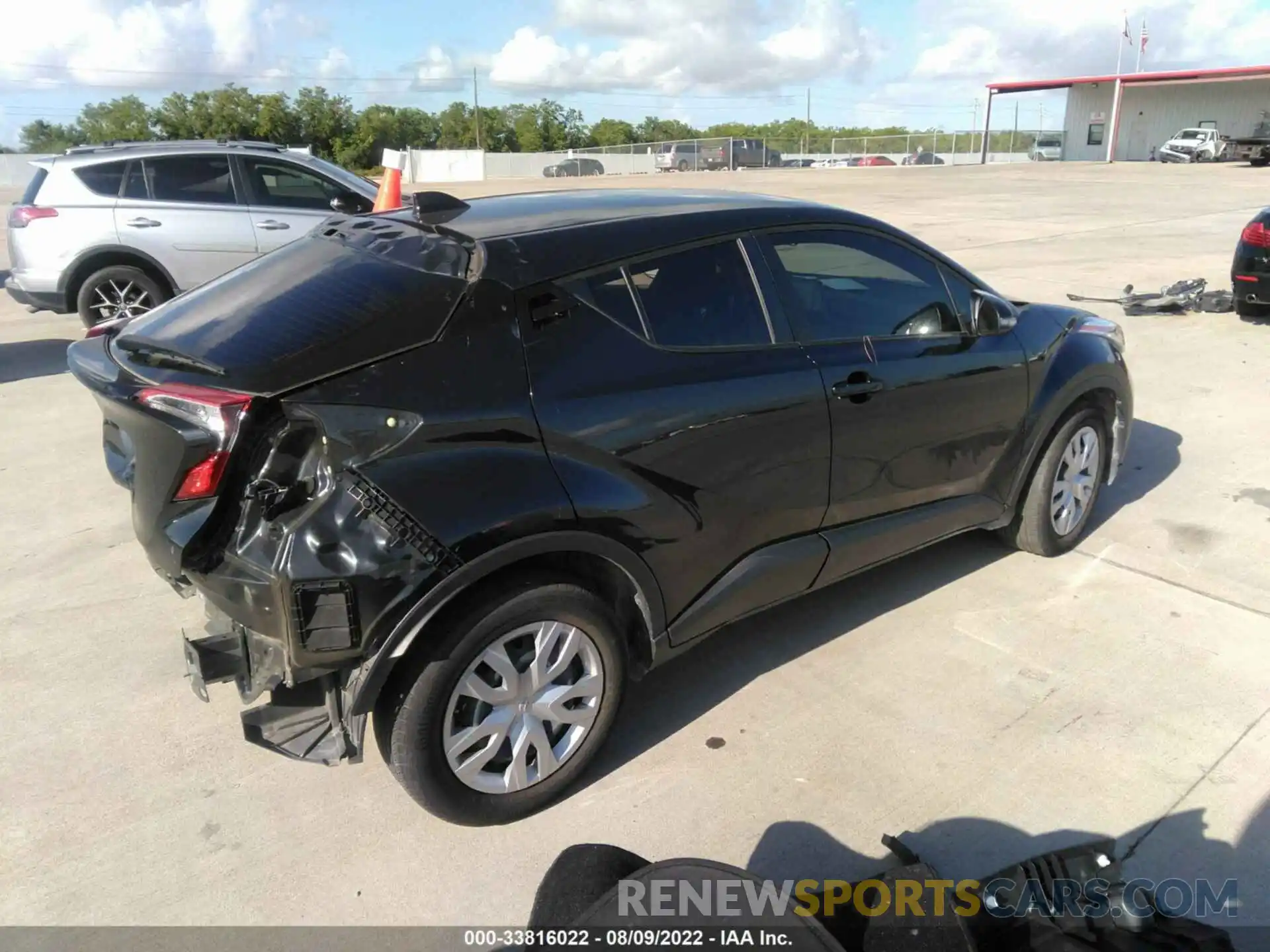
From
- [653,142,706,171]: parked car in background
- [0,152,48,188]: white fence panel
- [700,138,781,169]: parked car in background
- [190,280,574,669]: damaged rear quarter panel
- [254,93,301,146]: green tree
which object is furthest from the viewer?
[254,93,301,146]: green tree

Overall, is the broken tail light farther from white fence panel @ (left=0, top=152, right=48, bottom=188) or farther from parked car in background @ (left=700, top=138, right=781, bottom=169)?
white fence panel @ (left=0, top=152, right=48, bottom=188)

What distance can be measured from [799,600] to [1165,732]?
147cm

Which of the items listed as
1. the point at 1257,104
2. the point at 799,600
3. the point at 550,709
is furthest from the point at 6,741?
the point at 1257,104

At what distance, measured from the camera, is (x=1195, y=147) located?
46.7 meters

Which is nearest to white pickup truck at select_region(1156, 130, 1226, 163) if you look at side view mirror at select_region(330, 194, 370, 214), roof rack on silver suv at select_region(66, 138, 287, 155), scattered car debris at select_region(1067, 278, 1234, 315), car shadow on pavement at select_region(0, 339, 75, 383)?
scattered car debris at select_region(1067, 278, 1234, 315)

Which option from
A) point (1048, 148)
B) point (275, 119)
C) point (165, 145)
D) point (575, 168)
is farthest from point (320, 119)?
point (165, 145)

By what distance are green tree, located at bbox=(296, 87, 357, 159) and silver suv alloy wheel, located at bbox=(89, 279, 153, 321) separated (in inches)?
2677

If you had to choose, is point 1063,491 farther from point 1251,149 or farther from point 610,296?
point 1251,149

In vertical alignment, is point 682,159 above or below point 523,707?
above

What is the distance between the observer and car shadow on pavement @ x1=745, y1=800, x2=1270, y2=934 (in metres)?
Result: 2.59

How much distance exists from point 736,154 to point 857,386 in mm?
53885

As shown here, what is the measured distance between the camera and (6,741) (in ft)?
10.4

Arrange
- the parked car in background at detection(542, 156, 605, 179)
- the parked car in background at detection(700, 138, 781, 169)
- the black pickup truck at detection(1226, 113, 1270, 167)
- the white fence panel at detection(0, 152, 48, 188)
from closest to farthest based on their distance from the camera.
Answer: the black pickup truck at detection(1226, 113, 1270, 167) < the white fence panel at detection(0, 152, 48, 188) < the parked car in background at detection(542, 156, 605, 179) < the parked car in background at detection(700, 138, 781, 169)

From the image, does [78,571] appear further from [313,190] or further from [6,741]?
[313,190]
